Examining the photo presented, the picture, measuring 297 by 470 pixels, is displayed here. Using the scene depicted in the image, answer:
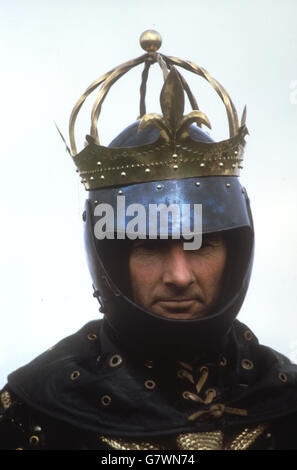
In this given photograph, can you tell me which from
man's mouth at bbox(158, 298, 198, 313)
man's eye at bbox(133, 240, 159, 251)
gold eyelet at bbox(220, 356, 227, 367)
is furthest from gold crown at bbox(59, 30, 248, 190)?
gold eyelet at bbox(220, 356, 227, 367)

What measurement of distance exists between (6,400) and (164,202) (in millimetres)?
→ 983

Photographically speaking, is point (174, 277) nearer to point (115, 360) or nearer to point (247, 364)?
point (115, 360)

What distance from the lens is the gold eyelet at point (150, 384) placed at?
9.31 feet

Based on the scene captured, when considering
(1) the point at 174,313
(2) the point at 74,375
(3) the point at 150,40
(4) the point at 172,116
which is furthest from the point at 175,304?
(3) the point at 150,40

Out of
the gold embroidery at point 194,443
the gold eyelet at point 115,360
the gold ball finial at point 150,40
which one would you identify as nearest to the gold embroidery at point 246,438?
the gold embroidery at point 194,443

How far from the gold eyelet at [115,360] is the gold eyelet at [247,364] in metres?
0.49

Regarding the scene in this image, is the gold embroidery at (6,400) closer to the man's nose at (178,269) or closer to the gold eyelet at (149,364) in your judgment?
the gold eyelet at (149,364)

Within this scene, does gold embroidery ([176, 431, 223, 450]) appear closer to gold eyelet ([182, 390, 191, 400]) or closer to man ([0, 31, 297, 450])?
man ([0, 31, 297, 450])

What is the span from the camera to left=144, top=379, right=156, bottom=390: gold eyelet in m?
2.84

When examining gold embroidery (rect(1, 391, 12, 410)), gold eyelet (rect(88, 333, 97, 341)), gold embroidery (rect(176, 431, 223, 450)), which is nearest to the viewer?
gold embroidery (rect(176, 431, 223, 450))

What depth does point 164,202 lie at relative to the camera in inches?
112

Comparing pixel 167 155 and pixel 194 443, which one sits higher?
pixel 167 155
